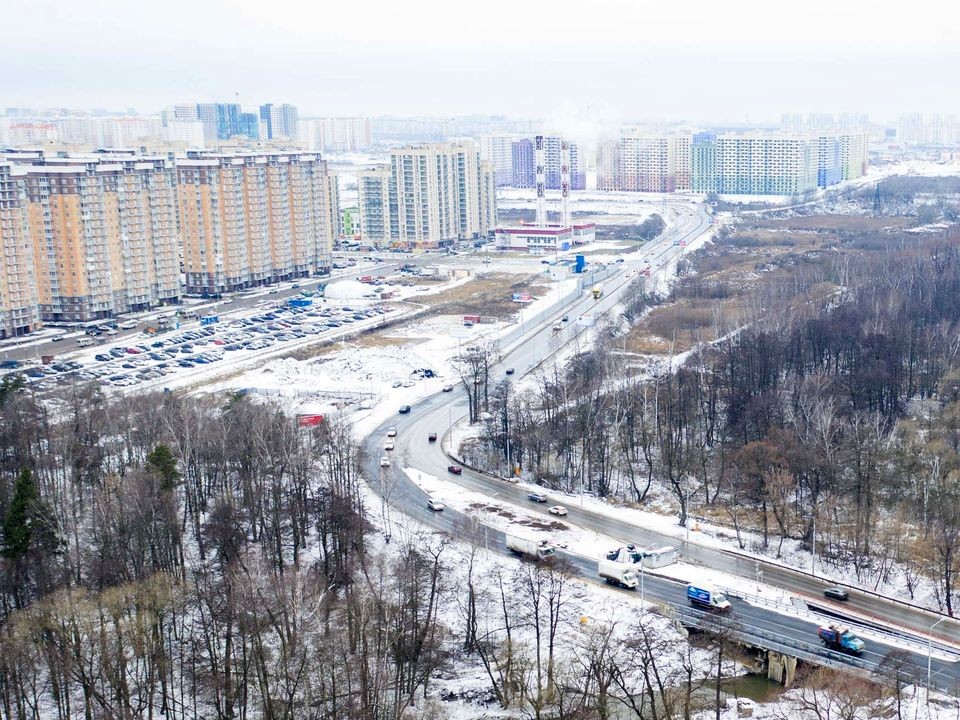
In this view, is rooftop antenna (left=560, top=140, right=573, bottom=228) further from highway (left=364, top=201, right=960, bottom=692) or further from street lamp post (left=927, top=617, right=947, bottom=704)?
street lamp post (left=927, top=617, right=947, bottom=704)

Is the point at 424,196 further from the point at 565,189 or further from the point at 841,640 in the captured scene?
the point at 841,640

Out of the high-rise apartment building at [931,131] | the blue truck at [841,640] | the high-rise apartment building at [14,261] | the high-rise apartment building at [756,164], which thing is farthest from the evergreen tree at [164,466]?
the high-rise apartment building at [931,131]

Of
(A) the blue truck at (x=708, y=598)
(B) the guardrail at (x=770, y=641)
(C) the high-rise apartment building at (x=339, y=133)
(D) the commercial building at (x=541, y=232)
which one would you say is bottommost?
(B) the guardrail at (x=770, y=641)

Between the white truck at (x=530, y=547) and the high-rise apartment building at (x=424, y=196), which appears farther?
the high-rise apartment building at (x=424, y=196)

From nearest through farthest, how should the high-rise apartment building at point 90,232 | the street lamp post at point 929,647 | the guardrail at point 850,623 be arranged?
1. the street lamp post at point 929,647
2. the guardrail at point 850,623
3. the high-rise apartment building at point 90,232

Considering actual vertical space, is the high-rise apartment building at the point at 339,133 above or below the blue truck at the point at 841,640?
above

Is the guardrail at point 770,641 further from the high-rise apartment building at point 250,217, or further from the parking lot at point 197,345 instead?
the high-rise apartment building at point 250,217

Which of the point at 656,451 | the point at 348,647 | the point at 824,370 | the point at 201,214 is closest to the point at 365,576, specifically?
the point at 348,647

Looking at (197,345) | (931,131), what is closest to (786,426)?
(197,345)
